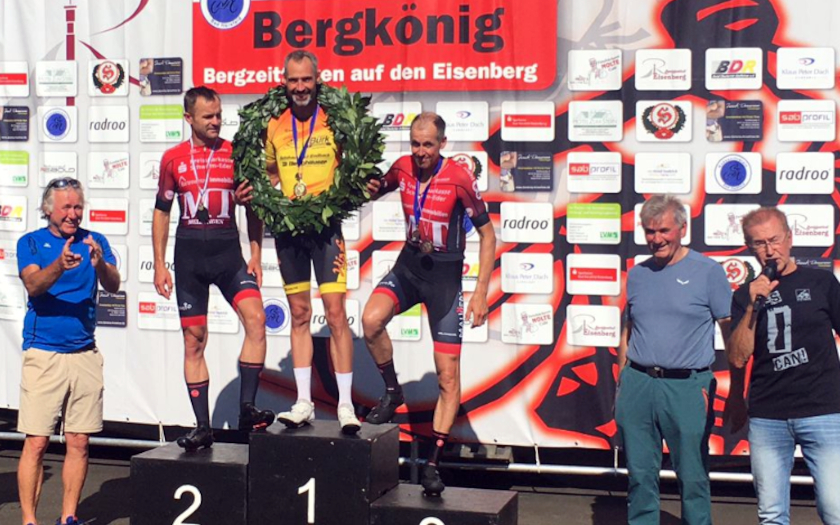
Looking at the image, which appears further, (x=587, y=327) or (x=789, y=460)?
(x=587, y=327)

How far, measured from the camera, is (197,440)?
5.33 metres

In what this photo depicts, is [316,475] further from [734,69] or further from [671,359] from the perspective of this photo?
[734,69]

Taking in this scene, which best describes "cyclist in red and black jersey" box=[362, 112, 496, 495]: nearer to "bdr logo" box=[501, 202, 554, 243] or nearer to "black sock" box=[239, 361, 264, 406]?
"black sock" box=[239, 361, 264, 406]

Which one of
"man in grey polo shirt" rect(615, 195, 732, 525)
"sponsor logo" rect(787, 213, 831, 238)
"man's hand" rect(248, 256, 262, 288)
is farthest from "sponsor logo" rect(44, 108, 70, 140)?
"sponsor logo" rect(787, 213, 831, 238)

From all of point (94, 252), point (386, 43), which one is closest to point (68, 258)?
point (94, 252)

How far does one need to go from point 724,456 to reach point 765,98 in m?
2.19

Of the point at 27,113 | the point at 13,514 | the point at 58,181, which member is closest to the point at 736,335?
the point at 58,181

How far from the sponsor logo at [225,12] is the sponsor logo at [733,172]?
10.3ft

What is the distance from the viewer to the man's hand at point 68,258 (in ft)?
16.8

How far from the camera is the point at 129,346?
718 cm

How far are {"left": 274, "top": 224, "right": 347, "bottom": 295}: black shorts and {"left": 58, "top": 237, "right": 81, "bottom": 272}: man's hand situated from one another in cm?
97

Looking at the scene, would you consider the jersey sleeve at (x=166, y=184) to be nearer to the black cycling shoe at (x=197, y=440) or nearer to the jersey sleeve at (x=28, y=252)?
the jersey sleeve at (x=28, y=252)

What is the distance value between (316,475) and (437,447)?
803mm

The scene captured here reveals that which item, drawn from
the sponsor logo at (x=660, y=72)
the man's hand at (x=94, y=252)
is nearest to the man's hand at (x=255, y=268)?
the man's hand at (x=94, y=252)
